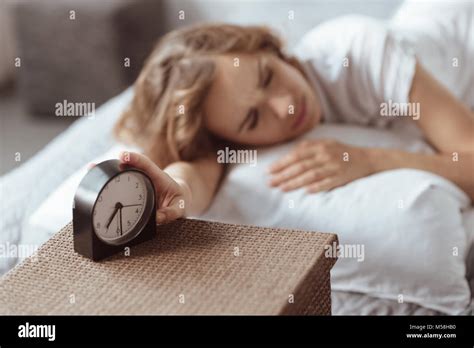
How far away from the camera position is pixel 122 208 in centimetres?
97

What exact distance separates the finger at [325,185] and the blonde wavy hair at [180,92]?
0.85ft

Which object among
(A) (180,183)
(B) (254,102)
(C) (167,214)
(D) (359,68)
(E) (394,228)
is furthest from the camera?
(D) (359,68)

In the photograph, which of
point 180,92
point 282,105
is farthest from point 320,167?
point 180,92

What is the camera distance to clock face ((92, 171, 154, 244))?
0.94 meters

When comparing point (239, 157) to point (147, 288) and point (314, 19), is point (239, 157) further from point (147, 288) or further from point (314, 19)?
point (314, 19)

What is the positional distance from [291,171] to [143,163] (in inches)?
19.1

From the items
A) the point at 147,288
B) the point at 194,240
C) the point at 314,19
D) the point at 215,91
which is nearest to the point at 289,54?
the point at 215,91

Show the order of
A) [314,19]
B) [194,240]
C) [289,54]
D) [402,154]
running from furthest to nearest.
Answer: [314,19] → [289,54] → [402,154] → [194,240]

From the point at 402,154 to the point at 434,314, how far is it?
0.33 meters

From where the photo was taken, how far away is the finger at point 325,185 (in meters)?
1.39

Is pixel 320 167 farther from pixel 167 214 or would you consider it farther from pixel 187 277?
pixel 187 277

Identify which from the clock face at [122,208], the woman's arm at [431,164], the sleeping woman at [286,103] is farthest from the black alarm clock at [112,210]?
the woman's arm at [431,164]

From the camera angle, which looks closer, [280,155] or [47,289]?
[47,289]

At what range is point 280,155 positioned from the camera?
4.93ft
